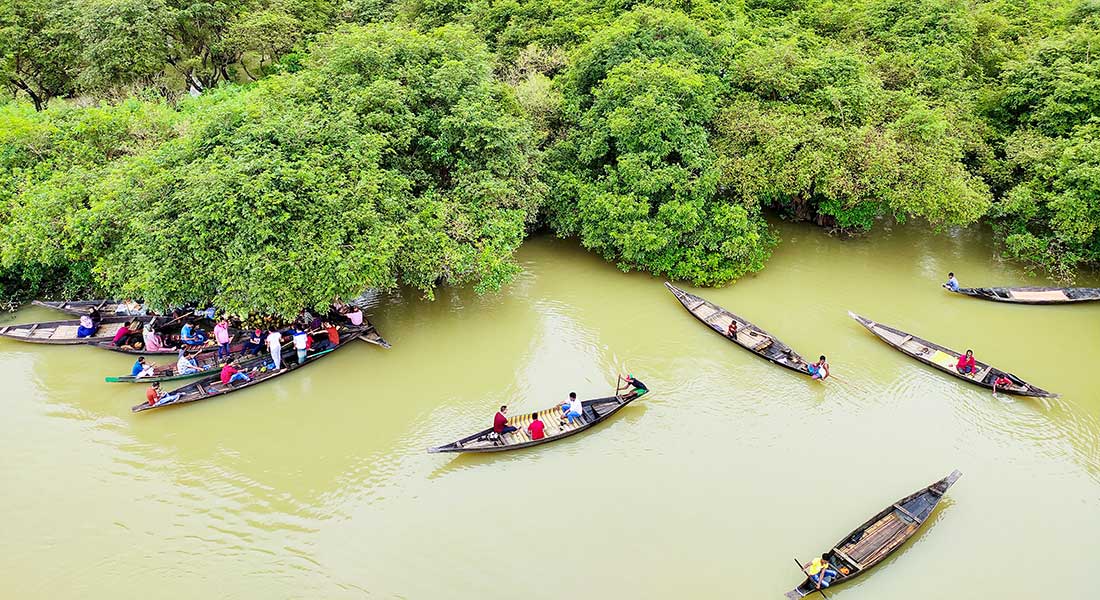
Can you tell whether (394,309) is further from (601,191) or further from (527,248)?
(601,191)

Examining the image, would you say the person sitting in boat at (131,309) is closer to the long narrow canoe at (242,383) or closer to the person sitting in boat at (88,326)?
the person sitting in boat at (88,326)

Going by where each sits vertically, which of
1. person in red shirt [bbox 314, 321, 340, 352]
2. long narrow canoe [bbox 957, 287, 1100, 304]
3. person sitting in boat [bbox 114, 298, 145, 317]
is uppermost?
person sitting in boat [bbox 114, 298, 145, 317]

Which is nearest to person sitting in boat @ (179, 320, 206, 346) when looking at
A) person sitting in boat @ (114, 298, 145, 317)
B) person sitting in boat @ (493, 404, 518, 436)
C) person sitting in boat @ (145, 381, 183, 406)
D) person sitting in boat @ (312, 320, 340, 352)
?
person sitting in boat @ (145, 381, 183, 406)

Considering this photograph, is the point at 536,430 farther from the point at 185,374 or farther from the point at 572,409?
the point at 185,374

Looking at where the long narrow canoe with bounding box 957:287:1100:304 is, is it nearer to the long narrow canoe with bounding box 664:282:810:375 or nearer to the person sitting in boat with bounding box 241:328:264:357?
the long narrow canoe with bounding box 664:282:810:375

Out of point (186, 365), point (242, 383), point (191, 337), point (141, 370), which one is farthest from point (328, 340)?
point (141, 370)

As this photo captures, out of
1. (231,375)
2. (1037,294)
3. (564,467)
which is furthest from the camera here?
(1037,294)
